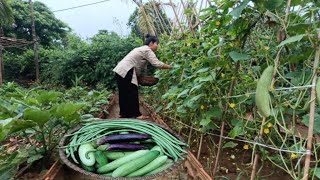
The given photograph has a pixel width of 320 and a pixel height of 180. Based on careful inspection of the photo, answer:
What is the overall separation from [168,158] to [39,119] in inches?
33.0

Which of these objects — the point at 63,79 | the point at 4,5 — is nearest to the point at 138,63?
the point at 63,79

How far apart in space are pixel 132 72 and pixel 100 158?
2.62 metres

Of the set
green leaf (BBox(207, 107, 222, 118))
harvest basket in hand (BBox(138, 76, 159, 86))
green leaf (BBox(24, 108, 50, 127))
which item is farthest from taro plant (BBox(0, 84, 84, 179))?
harvest basket in hand (BBox(138, 76, 159, 86))

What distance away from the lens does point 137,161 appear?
1637 mm

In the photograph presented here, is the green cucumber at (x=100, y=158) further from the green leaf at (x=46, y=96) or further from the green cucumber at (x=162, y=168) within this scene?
the green leaf at (x=46, y=96)

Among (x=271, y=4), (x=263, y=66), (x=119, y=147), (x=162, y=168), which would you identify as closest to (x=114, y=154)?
(x=119, y=147)

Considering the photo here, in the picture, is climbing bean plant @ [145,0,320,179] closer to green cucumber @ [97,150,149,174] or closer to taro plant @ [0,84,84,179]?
green cucumber @ [97,150,149,174]

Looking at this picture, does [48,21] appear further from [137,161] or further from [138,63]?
[137,161]

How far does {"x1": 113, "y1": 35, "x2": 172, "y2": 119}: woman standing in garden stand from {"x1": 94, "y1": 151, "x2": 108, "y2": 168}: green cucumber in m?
2.45

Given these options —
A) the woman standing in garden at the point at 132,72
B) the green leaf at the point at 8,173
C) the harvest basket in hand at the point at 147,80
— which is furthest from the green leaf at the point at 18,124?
the harvest basket in hand at the point at 147,80

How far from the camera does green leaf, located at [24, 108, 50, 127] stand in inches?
69.0

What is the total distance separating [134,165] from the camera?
63.7 inches

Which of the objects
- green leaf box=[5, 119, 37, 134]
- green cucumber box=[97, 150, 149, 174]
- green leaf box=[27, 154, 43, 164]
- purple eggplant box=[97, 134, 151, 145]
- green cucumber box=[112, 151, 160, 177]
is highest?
green leaf box=[5, 119, 37, 134]

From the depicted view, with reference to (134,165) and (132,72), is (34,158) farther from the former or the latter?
(132,72)
